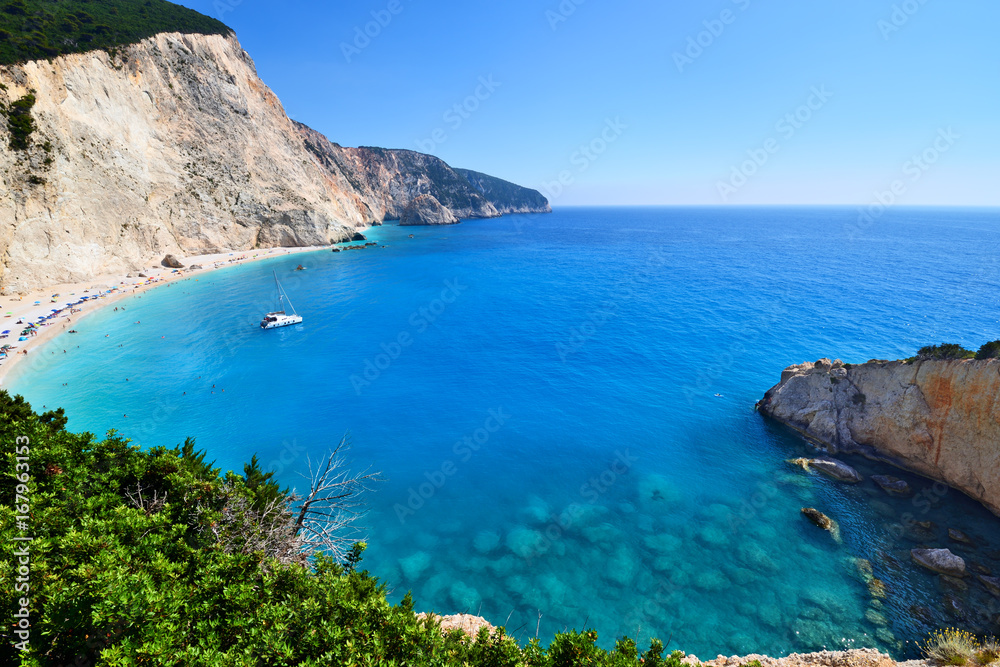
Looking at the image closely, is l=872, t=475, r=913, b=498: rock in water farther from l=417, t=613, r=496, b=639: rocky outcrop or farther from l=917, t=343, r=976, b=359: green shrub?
l=417, t=613, r=496, b=639: rocky outcrop

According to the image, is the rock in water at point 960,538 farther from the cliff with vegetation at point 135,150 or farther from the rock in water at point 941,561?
the cliff with vegetation at point 135,150

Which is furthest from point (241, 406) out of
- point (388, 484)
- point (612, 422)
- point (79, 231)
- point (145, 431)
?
point (79, 231)

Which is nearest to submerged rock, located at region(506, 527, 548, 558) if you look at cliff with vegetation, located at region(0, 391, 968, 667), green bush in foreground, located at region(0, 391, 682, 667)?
cliff with vegetation, located at region(0, 391, 968, 667)

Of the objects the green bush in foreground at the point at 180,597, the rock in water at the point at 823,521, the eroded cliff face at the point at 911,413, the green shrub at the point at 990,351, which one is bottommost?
the rock in water at the point at 823,521

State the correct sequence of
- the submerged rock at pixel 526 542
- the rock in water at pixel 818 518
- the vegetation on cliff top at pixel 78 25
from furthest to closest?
the vegetation on cliff top at pixel 78 25 < the rock in water at pixel 818 518 < the submerged rock at pixel 526 542

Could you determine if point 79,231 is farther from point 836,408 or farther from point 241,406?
point 836,408

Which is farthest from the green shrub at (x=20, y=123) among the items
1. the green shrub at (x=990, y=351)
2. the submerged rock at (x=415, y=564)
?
the green shrub at (x=990, y=351)
